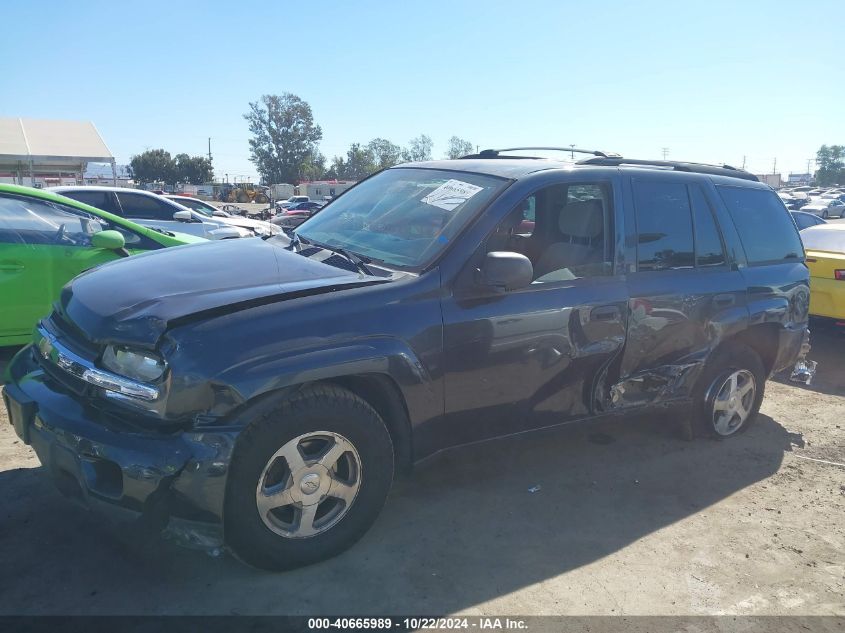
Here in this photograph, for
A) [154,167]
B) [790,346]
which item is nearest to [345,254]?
[790,346]

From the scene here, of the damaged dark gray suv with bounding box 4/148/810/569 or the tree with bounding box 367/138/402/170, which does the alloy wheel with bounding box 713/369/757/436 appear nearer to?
the damaged dark gray suv with bounding box 4/148/810/569

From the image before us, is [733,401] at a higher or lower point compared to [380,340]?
lower

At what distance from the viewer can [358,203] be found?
4.14 m

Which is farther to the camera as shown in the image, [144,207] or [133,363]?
[144,207]

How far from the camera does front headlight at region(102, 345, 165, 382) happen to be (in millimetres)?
2605

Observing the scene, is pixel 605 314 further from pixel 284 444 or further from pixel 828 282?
pixel 828 282

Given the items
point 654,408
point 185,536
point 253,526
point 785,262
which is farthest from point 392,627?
point 785,262

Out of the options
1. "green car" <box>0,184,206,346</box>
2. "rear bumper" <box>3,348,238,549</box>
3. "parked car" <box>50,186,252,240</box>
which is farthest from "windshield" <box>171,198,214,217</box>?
"rear bumper" <box>3,348,238,549</box>

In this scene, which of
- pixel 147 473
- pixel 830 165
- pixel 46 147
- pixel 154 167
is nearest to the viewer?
pixel 147 473

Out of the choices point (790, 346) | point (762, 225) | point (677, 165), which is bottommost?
point (790, 346)

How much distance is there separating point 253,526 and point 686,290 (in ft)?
9.62

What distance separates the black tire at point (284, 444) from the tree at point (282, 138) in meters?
110

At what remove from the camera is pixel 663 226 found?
4121 millimetres

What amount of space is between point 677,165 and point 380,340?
108 inches
